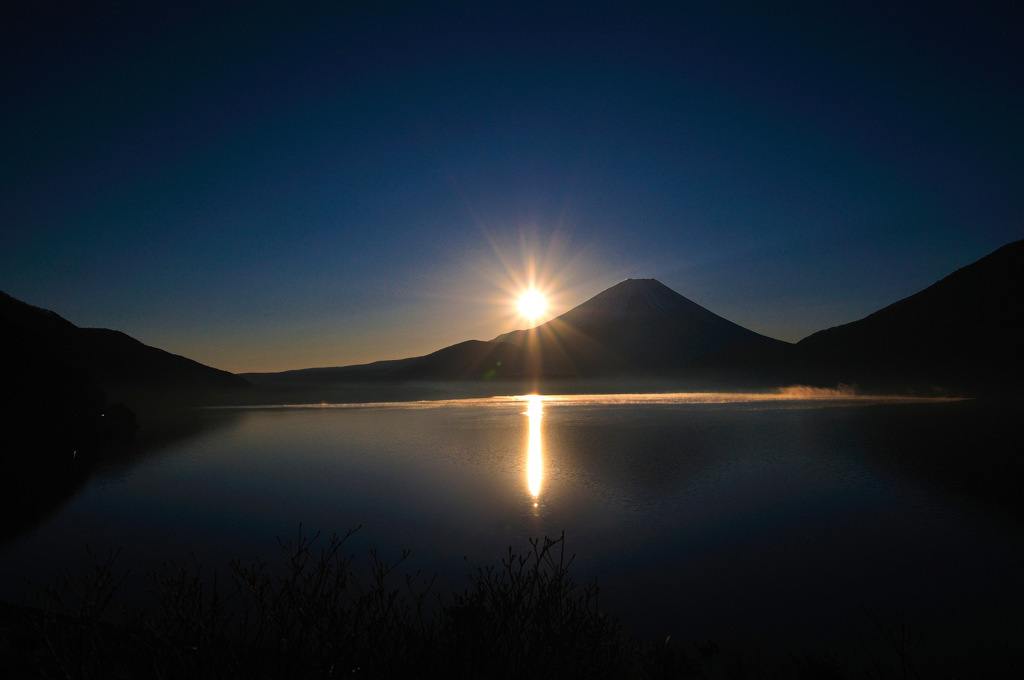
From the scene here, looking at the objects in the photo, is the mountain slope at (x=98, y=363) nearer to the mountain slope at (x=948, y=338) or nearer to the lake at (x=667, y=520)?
the lake at (x=667, y=520)

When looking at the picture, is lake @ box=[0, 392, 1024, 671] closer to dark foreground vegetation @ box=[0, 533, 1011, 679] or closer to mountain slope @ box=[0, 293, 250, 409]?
dark foreground vegetation @ box=[0, 533, 1011, 679]

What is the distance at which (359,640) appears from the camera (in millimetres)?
7395

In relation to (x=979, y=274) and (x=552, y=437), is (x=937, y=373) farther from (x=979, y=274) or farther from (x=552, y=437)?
(x=552, y=437)

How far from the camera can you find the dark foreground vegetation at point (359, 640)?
378 centimetres

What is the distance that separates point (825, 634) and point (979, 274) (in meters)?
136

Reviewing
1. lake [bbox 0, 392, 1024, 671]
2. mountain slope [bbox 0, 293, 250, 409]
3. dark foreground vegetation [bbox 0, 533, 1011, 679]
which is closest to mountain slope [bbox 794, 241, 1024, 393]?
lake [bbox 0, 392, 1024, 671]

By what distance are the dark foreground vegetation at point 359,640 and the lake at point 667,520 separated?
0.82 meters

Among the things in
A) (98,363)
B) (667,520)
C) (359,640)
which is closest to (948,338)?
(667,520)

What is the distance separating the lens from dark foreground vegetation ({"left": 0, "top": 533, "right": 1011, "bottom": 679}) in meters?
3.78

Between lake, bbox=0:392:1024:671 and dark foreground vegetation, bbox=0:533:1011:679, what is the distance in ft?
2.70

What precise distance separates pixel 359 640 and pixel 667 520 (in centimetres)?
913

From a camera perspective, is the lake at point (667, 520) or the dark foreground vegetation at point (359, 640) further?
the lake at point (667, 520)

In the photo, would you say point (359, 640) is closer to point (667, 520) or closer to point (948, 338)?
point (667, 520)

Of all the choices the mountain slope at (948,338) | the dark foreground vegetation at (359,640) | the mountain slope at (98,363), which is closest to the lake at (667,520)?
the dark foreground vegetation at (359,640)
